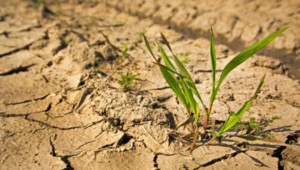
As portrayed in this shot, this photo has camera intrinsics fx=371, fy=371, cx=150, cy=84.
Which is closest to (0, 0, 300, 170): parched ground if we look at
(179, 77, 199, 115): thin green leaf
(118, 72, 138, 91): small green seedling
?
(118, 72, 138, 91): small green seedling

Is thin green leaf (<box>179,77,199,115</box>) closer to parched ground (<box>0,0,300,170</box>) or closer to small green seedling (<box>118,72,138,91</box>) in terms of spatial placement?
parched ground (<box>0,0,300,170</box>)

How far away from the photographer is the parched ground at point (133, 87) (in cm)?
185

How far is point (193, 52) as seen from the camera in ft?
9.93

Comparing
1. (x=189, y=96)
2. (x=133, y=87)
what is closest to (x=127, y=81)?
(x=133, y=87)

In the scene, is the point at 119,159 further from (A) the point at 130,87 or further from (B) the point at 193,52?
(B) the point at 193,52

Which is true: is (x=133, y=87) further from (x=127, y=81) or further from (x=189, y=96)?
(x=189, y=96)

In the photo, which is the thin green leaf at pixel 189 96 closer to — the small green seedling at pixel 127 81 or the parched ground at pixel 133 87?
the parched ground at pixel 133 87

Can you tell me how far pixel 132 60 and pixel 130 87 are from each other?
18.6 inches

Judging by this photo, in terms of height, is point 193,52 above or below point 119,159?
above

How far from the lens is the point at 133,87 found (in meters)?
2.40

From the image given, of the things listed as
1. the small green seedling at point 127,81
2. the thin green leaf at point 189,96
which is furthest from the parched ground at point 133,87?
the thin green leaf at point 189,96

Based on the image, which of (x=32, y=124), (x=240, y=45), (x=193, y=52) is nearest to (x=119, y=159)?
(x=32, y=124)

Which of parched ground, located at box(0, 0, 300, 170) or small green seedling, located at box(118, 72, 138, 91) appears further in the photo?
small green seedling, located at box(118, 72, 138, 91)

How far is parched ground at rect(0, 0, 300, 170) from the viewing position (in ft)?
6.06
